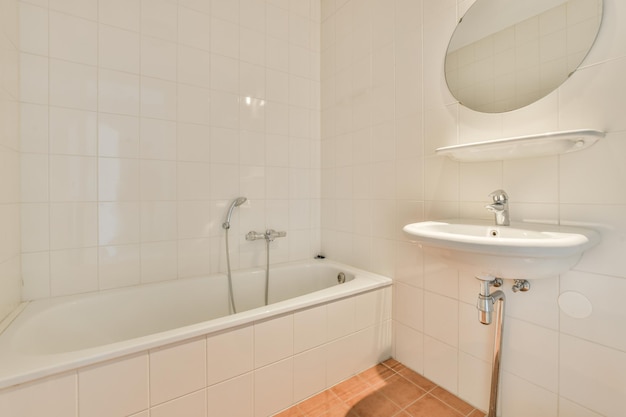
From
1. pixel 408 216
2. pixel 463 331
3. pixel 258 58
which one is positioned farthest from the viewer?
pixel 258 58

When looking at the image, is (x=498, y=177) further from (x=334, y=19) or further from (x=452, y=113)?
(x=334, y=19)

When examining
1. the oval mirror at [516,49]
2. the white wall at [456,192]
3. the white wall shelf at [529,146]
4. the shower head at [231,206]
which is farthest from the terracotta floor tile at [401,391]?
the oval mirror at [516,49]

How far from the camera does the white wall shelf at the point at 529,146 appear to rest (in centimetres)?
85

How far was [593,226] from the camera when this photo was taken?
0.94 metres

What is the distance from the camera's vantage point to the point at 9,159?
118cm

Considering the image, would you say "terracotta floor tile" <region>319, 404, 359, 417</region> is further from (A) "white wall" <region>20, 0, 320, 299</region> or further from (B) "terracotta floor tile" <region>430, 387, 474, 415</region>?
(A) "white wall" <region>20, 0, 320, 299</region>

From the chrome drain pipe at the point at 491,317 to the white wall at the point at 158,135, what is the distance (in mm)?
1349

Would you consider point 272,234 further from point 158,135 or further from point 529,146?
point 529,146

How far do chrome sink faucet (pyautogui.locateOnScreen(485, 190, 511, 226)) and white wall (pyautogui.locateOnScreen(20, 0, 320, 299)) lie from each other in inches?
53.3

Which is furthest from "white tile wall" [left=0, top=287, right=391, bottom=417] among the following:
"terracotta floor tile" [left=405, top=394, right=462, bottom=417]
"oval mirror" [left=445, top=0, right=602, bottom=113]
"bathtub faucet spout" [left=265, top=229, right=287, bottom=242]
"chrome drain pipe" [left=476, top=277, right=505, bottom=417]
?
"oval mirror" [left=445, top=0, right=602, bottom=113]

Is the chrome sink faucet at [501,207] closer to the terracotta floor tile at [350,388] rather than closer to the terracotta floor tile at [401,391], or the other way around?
the terracotta floor tile at [401,391]

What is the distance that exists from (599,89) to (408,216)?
886mm

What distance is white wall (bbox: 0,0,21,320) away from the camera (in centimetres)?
112

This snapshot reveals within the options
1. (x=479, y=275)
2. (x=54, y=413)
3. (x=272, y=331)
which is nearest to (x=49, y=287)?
(x=54, y=413)
